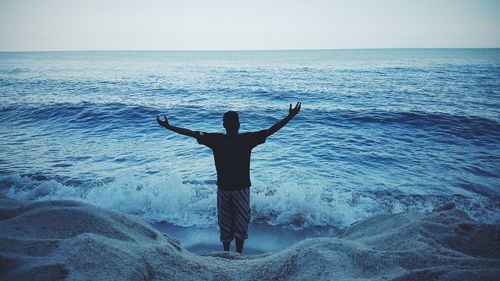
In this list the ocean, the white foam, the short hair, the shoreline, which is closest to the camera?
the short hair

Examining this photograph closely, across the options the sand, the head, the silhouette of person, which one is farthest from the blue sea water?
the head

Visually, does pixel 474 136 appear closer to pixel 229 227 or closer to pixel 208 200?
pixel 208 200

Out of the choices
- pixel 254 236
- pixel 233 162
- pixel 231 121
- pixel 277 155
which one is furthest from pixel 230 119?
pixel 277 155

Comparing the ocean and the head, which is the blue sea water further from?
the head

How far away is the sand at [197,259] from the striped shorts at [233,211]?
368 mm

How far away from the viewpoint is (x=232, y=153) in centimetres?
370

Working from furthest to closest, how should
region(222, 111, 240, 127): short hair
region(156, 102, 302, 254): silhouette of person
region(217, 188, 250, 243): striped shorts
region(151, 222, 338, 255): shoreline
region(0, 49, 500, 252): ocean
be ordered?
region(0, 49, 500, 252): ocean < region(151, 222, 338, 255): shoreline < region(217, 188, 250, 243): striped shorts < region(156, 102, 302, 254): silhouette of person < region(222, 111, 240, 127): short hair

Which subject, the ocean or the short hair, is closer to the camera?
the short hair

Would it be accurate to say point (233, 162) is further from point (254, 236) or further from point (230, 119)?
point (254, 236)

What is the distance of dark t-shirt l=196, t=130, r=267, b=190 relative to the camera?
3688 millimetres

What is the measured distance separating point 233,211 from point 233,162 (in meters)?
0.82

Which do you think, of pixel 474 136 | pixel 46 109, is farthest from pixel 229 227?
pixel 46 109

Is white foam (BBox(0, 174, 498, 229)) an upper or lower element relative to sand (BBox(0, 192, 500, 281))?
lower

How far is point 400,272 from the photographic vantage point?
8.13 ft
